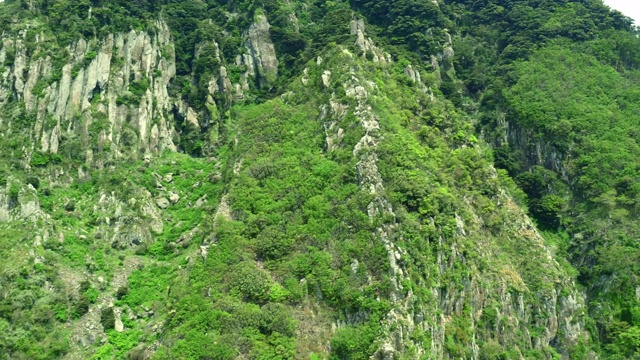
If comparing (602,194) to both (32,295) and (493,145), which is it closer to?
(493,145)

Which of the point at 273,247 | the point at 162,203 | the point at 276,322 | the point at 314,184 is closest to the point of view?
the point at 276,322

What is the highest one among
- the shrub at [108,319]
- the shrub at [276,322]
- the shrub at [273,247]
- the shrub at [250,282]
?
the shrub at [273,247]

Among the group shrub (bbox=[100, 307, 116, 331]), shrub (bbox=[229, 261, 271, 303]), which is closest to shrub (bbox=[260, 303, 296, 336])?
shrub (bbox=[229, 261, 271, 303])

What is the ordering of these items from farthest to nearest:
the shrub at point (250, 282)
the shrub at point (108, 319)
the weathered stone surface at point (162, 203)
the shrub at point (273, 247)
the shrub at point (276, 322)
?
the weathered stone surface at point (162, 203), the shrub at point (108, 319), the shrub at point (273, 247), the shrub at point (250, 282), the shrub at point (276, 322)

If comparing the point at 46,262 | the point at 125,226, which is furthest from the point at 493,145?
the point at 46,262

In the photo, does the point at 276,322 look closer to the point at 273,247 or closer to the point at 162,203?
the point at 273,247

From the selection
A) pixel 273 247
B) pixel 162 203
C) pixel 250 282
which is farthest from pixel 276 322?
pixel 162 203

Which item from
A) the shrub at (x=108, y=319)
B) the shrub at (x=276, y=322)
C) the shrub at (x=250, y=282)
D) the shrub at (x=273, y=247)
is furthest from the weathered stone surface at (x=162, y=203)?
the shrub at (x=276, y=322)

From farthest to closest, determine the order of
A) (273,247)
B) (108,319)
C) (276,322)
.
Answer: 1. (108,319)
2. (273,247)
3. (276,322)

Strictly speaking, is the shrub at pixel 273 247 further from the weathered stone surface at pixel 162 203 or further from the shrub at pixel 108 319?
the weathered stone surface at pixel 162 203
